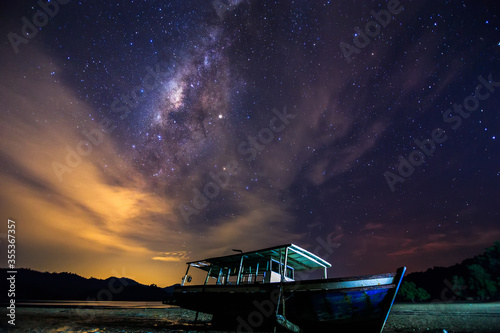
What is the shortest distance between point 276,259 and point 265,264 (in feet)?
3.95

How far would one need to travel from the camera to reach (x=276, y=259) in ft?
46.4

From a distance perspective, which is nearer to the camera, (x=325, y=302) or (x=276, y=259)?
(x=325, y=302)

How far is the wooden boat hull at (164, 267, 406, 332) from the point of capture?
929 centimetres

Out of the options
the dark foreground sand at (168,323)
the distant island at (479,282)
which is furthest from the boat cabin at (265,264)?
the distant island at (479,282)

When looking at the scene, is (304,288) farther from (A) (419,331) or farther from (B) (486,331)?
(B) (486,331)

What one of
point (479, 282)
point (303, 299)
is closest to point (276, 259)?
point (303, 299)

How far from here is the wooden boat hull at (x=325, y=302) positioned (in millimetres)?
9289

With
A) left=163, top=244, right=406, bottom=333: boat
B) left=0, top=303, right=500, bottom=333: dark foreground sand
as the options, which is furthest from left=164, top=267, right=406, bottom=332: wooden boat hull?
left=0, top=303, right=500, bottom=333: dark foreground sand

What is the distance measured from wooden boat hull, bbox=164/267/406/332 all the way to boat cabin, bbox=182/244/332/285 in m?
0.88

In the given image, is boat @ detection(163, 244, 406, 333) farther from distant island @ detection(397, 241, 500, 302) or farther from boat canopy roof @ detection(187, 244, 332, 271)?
distant island @ detection(397, 241, 500, 302)

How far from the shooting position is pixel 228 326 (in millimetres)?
15000

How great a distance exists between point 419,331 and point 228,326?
40.4ft

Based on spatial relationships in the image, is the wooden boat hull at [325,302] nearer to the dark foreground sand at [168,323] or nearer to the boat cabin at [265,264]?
the boat cabin at [265,264]

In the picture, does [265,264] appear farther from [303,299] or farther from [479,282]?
[479,282]
